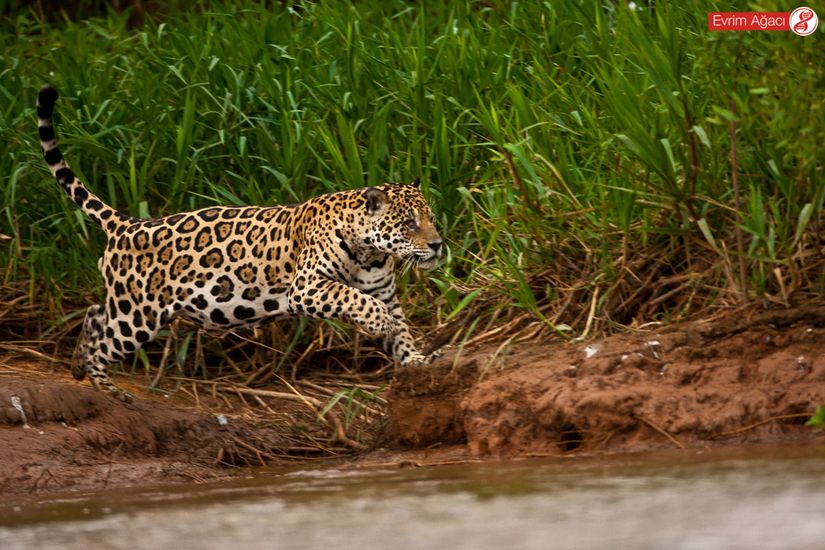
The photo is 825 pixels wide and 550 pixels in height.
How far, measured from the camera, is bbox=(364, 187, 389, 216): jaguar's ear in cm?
749

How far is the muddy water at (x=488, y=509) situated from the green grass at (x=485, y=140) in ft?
4.13

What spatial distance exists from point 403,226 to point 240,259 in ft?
3.15

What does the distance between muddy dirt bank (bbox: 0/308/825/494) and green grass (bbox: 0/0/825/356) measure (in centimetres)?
33

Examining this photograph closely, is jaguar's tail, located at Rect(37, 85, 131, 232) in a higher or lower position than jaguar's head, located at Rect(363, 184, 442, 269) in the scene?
higher

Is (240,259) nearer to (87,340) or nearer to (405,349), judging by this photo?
(87,340)

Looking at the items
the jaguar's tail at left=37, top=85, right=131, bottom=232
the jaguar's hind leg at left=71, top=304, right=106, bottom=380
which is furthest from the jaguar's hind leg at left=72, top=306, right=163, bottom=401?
the jaguar's tail at left=37, top=85, right=131, bottom=232

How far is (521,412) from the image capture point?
6.27 m

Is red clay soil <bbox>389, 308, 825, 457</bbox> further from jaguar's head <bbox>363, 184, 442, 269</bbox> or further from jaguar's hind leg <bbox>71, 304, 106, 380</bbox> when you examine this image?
jaguar's hind leg <bbox>71, 304, 106, 380</bbox>

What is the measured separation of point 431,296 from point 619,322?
1523 millimetres

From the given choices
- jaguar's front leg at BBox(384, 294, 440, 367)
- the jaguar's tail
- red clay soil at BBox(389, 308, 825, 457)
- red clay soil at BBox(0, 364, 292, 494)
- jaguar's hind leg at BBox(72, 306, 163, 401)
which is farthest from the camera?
the jaguar's tail

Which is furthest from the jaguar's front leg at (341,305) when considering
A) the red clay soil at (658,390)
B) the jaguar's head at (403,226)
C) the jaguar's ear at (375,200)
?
the red clay soil at (658,390)

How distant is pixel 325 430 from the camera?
742cm

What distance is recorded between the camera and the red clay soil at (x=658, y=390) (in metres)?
5.89

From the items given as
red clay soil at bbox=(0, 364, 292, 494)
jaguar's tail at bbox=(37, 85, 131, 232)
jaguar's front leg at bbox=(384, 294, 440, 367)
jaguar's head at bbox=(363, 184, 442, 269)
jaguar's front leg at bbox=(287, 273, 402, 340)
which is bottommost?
red clay soil at bbox=(0, 364, 292, 494)
